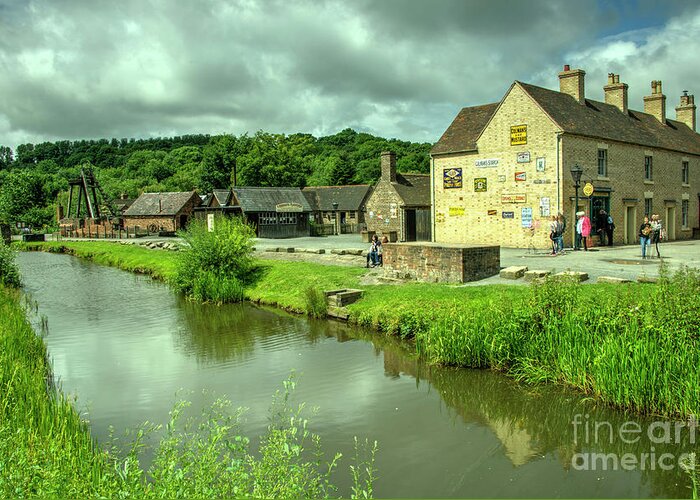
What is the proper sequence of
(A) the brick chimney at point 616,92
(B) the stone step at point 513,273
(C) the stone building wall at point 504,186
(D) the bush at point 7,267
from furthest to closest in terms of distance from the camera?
(A) the brick chimney at point 616,92 < (C) the stone building wall at point 504,186 < (D) the bush at point 7,267 < (B) the stone step at point 513,273

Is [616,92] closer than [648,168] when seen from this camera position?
No

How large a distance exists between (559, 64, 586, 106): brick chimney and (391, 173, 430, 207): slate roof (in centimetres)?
1351

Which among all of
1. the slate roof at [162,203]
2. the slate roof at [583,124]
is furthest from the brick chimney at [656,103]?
the slate roof at [162,203]

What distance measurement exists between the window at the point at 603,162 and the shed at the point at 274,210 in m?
29.4

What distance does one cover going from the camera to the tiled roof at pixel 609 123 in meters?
30.3

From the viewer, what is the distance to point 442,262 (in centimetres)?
1858

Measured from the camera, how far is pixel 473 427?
940 centimetres

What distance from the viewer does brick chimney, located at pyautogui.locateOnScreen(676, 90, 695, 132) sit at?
4406cm

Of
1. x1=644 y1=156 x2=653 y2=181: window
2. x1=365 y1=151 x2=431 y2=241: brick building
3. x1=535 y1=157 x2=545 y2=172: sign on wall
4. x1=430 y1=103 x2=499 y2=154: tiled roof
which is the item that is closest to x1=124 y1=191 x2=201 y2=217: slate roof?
x1=365 y1=151 x2=431 y2=241: brick building

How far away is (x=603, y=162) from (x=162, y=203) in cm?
5009

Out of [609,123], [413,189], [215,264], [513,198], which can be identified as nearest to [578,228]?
[513,198]

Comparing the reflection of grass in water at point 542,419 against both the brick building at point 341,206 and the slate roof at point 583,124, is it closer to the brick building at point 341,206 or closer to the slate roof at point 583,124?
the slate roof at point 583,124

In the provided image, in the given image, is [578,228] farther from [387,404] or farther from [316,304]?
[387,404]

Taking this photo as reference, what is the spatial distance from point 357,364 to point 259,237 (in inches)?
1581
